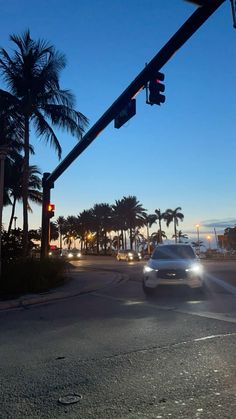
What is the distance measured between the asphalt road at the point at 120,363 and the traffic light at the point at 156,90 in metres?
6.12

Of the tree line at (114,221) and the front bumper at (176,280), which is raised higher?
the tree line at (114,221)

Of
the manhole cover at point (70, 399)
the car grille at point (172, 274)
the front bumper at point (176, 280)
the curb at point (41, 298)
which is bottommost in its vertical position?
the manhole cover at point (70, 399)

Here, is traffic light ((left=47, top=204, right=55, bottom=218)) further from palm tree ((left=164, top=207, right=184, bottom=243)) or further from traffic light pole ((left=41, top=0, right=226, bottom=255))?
palm tree ((left=164, top=207, right=184, bottom=243))

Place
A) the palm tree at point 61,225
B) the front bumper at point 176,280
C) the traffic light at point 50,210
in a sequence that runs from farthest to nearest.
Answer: the palm tree at point 61,225
the traffic light at point 50,210
the front bumper at point 176,280

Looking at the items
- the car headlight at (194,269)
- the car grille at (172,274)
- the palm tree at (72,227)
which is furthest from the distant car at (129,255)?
the palm tree at (72,227)

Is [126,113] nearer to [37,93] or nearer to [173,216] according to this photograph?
[37,93]

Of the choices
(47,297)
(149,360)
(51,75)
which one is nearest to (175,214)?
(51,75)

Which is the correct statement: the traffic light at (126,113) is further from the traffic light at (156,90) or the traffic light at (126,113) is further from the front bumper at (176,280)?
the front bumper at (176,280)

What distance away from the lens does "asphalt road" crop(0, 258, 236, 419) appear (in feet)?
13.6

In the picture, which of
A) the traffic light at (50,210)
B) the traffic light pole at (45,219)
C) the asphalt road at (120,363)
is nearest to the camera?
the asphalt road at (120,363)

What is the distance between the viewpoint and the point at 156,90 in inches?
510

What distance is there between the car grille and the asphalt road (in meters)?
2.19

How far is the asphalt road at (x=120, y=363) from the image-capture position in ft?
13.6

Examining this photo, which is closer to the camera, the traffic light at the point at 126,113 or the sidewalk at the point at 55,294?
the sidewalk at the point at 55,294
